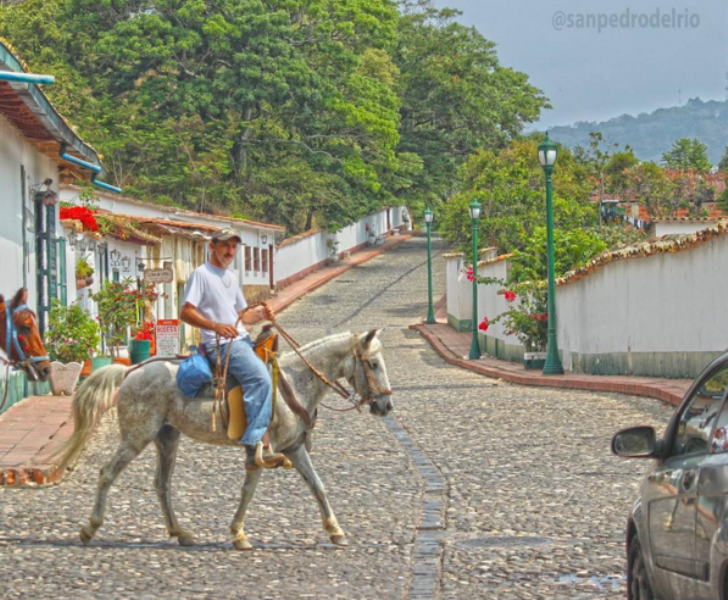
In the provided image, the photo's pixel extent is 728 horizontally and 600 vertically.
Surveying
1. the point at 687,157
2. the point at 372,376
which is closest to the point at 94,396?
the point at 372,376

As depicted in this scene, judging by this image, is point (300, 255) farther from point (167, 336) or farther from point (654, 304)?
point (654, 304)

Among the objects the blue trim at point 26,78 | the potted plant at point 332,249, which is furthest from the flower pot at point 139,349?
the potted plant at point 332,249

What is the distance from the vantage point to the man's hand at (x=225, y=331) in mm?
8875

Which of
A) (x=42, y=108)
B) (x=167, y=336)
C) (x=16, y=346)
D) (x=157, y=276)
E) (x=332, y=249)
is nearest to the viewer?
(x=16, y=346)

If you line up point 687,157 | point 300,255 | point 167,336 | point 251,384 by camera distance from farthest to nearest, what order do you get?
point 687,157, point 300,255, point 167,336, point 251,384

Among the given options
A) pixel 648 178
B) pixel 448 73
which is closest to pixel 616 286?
pixel 648 178

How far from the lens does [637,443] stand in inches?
228

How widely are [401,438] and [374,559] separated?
6728mm

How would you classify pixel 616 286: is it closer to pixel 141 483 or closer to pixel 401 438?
pixel 401 438

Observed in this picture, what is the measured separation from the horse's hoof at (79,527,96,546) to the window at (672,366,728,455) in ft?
14.7

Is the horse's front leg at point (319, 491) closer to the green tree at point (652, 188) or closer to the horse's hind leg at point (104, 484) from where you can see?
the horse's hind leg at point (104, 484)

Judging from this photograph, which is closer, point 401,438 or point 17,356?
point 17,356

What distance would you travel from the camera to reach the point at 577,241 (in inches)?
1141

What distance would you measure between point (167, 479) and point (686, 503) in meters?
4.92
